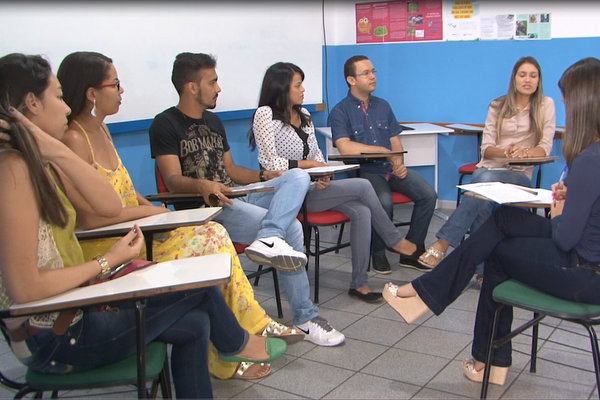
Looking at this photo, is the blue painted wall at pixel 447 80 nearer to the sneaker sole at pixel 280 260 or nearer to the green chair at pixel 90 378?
the sneaker sole at pixel 280 260

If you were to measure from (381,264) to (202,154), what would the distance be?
124 cm

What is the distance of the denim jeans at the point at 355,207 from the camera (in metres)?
3.23

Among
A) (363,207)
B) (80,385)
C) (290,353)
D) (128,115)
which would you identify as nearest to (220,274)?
(80,385)

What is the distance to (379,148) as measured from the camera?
149 inches

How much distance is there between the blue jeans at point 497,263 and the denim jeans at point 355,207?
37.3 inches

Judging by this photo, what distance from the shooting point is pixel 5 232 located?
1551 millimetres

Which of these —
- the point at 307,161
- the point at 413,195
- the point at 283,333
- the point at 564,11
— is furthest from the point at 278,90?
the point at 564,11

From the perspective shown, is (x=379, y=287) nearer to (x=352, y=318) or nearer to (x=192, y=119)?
(x=352, y=318)

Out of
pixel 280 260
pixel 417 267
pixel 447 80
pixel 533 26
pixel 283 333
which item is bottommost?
pixel 417 267

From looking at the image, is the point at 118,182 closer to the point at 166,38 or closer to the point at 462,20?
the point at 166,38

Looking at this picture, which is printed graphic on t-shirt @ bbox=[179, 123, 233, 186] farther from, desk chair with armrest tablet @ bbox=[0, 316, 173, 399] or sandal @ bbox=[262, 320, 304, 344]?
desk chair with armrest tablet @ bbox=[0, 316, 173, 399]

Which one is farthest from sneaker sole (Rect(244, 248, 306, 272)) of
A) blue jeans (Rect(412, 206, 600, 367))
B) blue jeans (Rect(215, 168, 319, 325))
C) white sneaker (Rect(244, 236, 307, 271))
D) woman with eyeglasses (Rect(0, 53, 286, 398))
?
woman with eyeglasses (Rect(0, 53, 286, 398))

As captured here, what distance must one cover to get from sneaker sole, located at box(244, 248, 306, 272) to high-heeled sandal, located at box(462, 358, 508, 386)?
73 cm

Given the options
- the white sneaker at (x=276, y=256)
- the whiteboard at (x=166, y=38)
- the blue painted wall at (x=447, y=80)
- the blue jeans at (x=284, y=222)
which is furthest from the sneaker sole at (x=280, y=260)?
the blue painted wall at (x=447, y=80)
